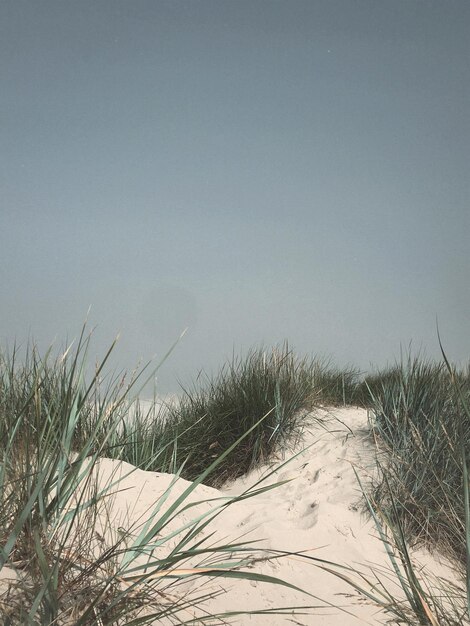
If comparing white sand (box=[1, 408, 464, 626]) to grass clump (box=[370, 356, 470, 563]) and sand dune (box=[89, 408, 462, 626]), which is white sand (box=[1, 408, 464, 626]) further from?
grass clump (box=[370, 356, 470, 563])

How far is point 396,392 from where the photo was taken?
4.58m

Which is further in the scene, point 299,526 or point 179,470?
point 299,526

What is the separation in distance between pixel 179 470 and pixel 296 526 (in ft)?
5.66

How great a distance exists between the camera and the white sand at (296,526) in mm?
2152

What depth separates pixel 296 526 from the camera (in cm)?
321

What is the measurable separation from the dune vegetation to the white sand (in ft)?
0.32

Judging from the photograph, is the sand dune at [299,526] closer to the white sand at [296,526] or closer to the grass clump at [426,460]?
the white sand at [296,526]

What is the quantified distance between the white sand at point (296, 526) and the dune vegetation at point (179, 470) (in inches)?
3.8

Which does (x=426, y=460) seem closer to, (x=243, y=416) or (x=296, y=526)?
(x=296, y=526)

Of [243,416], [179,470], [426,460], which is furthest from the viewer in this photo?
[243,416]

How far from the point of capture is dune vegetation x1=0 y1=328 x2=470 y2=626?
1.42 metres

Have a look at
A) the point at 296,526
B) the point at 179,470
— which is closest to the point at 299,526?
the point at 296,526

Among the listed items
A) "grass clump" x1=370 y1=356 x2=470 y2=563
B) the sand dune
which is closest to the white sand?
the sand dune

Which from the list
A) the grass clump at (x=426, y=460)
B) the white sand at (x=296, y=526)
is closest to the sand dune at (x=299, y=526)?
the white sand at (x=296, y=526)
